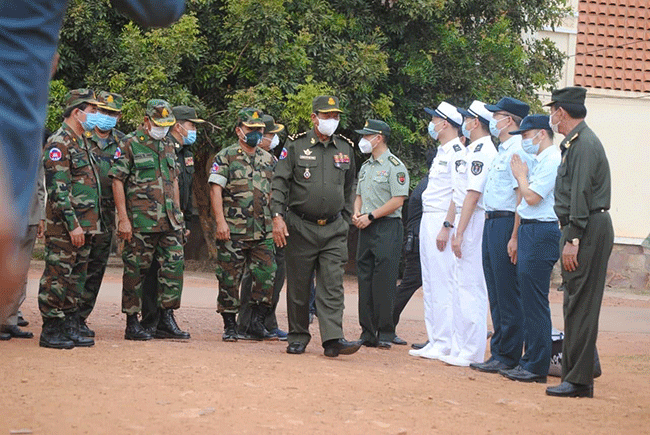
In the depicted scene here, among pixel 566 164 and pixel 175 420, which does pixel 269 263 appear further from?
pixel 175 420

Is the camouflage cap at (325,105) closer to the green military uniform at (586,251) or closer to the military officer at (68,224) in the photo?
the military officer at (68,224)

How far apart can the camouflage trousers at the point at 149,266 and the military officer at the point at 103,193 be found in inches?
12.0

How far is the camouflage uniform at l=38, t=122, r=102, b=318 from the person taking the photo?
8266 mm

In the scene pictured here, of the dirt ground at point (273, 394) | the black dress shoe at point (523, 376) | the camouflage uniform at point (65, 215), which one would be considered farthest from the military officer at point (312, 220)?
the camouflage uniform at point (65, 215)

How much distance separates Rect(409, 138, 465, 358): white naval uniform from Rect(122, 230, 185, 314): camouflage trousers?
7.99 ft

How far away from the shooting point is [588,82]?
24.0m

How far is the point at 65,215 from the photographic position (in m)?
8.25

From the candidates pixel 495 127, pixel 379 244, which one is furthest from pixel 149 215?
pixel 495 127

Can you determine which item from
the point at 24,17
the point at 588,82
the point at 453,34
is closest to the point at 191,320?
the point at 24,17

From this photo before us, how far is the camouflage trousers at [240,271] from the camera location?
9742 mm

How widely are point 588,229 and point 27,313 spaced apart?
22.9 ft

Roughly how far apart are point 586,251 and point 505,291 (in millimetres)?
1512

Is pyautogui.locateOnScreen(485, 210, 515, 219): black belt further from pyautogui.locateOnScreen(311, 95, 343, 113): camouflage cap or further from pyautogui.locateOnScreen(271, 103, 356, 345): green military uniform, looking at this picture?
pyautogui.locateOnScreen(311, 95, 343, 113): camouflage cap

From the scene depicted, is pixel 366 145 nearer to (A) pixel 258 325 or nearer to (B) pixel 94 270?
(A) pixel 258 325
